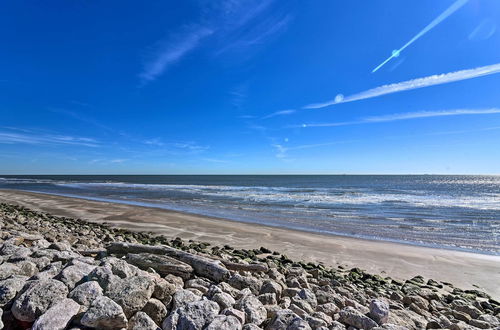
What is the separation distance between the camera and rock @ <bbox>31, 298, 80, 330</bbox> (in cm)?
220

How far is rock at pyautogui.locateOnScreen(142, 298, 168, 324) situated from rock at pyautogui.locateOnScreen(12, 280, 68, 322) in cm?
80

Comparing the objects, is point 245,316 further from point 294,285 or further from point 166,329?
point 294,285

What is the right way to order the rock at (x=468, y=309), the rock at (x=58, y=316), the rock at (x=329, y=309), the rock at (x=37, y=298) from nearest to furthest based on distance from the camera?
the rock at (x=58, y=316)
the rock at (x=37, y=298)
the rock at (x=329, y=309)
the rock at (x=468, y=309)

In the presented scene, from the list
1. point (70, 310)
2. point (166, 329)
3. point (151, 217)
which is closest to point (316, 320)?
point (166, 329)

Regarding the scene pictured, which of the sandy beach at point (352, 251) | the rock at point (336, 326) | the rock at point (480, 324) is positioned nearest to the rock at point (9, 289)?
the rock at point (336, 326)

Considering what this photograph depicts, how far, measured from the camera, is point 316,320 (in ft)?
9.25

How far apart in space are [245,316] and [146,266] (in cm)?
187

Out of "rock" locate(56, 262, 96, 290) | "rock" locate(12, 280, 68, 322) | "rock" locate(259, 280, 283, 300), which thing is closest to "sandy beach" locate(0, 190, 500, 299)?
"rock" locate(259, 280, 283, 300)

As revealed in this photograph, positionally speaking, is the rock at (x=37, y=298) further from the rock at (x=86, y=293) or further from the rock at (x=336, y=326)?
the rock at (x=336, y=326)

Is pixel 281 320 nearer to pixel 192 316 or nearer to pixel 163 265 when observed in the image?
pixel 192 316

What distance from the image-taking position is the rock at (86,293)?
257 centimetres

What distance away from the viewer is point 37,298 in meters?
2.45

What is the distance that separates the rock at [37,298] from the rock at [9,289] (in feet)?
0.35

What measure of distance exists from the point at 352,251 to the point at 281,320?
628cm
